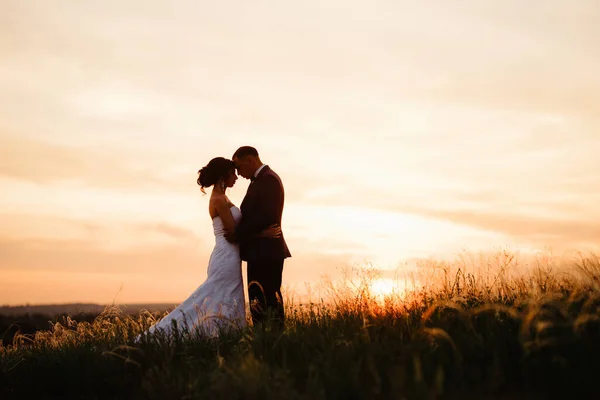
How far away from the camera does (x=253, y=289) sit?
10.5 m

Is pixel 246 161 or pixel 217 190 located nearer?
pixel 217 190

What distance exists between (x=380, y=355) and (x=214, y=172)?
17.9 feet

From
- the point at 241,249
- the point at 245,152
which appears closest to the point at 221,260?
the point at 241,249

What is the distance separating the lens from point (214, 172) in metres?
10.7

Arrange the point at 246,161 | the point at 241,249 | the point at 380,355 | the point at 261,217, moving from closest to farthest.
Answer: the point at 380,355 < the point at 261,217 < the point at 241,249 < the point at 246,161

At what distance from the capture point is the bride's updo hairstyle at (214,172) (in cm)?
1066

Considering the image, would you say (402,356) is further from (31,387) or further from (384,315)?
(31,387)

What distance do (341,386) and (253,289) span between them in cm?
531

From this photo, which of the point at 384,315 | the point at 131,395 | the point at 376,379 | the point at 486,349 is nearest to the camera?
the point at 376,379

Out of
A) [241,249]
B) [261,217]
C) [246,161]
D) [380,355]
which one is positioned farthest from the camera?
[246,161]

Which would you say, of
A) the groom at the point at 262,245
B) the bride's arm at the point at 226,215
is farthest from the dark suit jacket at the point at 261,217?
the bride's arm at the point at 226,215

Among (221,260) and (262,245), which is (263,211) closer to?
(262,245)

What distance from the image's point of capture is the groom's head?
35.8ft

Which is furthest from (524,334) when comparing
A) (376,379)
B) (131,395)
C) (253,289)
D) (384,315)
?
(253,289)
